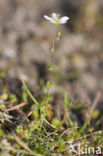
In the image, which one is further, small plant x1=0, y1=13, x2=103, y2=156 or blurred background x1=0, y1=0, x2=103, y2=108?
blurred background x1=0, y1=0, x2=103, y2=108

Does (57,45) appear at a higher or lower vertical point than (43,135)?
higher

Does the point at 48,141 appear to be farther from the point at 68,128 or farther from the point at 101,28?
the point at 101,28

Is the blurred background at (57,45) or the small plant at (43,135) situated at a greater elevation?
the blurred background at (57,45)

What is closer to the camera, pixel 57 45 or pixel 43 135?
pixel 43 135

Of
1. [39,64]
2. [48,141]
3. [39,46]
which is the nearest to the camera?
[48,141]

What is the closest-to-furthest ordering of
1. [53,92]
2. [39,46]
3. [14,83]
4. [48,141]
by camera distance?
[48,141] < [14,83] < [53,92] < [39,46]

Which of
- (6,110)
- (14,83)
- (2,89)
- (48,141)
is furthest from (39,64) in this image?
(48,141)

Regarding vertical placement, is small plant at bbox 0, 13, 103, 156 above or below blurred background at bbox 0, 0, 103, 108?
below

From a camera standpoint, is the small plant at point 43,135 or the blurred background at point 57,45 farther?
the blurred background at point 57,45
